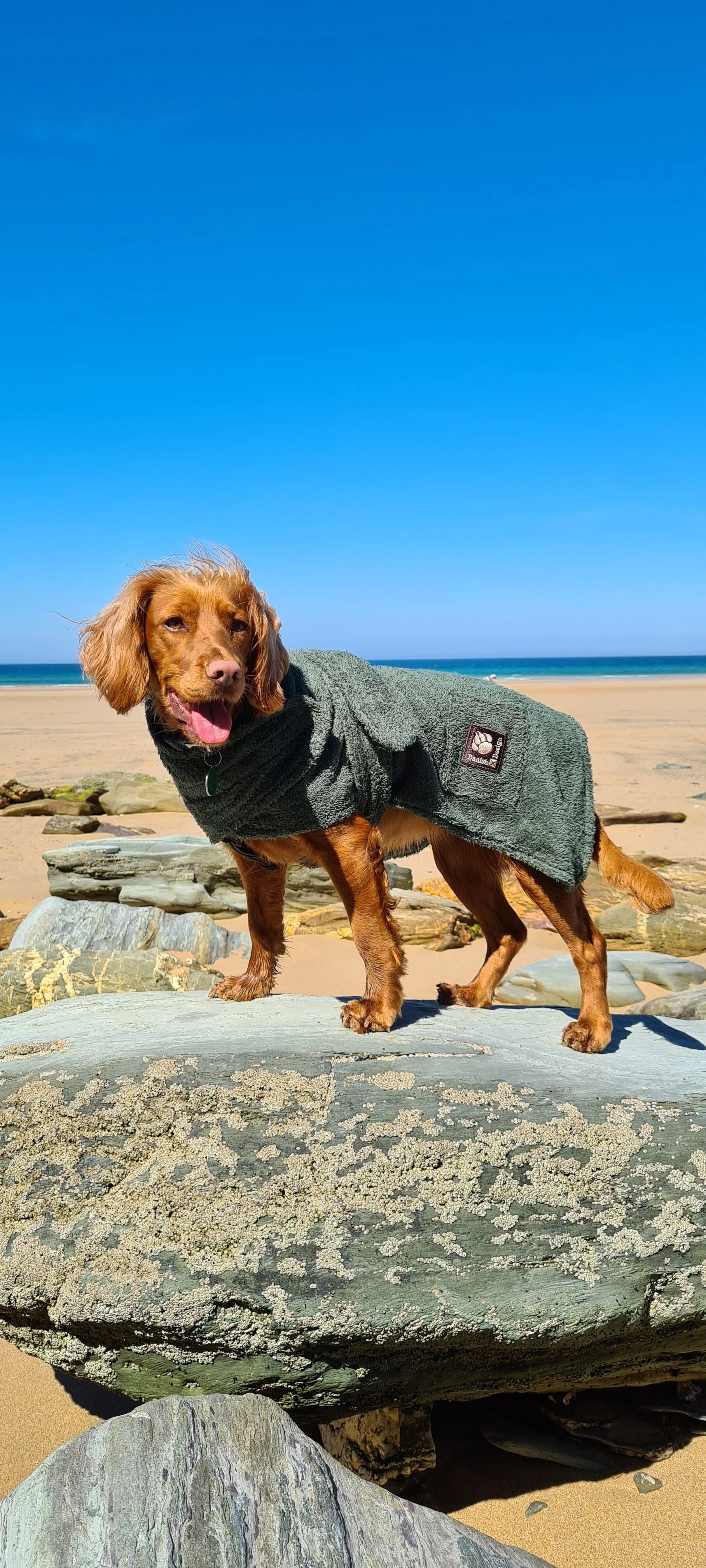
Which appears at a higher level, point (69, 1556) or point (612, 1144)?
point (612, 1144)

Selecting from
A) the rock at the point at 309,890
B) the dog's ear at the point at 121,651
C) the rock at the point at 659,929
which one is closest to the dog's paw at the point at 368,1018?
the dog's ear at the point at 121,651

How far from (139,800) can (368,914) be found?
34.1ft

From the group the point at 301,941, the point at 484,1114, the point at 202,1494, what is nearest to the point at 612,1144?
the point at 484,1114

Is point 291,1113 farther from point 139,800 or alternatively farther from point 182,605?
point 139,800

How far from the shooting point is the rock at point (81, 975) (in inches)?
240

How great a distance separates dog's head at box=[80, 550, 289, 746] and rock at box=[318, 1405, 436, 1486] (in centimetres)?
224

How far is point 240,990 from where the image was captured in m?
4.38

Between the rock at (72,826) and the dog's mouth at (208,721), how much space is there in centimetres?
887

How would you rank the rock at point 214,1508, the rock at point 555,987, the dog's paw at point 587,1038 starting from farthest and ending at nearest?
the rock at point 555,987 → the dog's paw at point 587,1038 → the rock at point 214,1508

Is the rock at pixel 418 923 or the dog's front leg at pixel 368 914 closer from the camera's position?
the dog's front leg at pixel 368 914

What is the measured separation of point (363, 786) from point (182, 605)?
0.98 m

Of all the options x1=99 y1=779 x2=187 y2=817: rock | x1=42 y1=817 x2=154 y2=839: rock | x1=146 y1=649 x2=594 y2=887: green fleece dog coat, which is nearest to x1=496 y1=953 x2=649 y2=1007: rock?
x1=146 y1=649 x2=594 y2=887: green fleece dog coat

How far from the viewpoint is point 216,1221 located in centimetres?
274

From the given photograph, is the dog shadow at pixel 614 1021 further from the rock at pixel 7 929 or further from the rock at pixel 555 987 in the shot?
the rock at pixel 7 929
